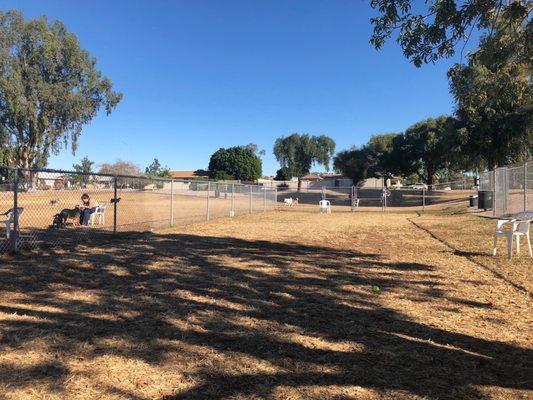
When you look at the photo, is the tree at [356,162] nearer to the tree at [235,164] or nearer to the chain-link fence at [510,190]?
the tree at [235,164]

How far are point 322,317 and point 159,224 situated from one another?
36.6 ft

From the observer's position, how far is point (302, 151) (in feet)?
391

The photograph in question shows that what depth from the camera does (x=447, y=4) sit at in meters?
6.12

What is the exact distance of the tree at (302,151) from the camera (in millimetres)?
117938

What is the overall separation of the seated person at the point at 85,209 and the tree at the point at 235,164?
88192mm

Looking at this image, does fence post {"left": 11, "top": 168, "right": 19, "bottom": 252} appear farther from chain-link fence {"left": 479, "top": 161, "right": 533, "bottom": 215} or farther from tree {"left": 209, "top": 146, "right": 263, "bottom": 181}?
tree {"left": 209, "top": 146, "right": 263, "bottom": 181}

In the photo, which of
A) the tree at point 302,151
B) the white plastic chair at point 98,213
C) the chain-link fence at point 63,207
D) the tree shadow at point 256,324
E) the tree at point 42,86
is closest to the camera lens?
the tree shadow at point 256,324

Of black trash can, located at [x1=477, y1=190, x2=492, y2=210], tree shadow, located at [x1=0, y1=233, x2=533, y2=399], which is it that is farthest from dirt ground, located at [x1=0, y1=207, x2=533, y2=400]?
black trash can, located at [x1=477, y1=190, x2=492, y2=210]

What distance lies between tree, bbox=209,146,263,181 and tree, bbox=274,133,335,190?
12.9 meters

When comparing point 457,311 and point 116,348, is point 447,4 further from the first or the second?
point 116,348

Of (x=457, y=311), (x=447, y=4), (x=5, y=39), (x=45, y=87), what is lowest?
(x=457, y=311)

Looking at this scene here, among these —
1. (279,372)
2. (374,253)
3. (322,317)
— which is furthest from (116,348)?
(374,253)

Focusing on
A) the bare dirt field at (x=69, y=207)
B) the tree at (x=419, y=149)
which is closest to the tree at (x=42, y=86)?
the bare dirt field at (x=69, y=207)

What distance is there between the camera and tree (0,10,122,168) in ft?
137
